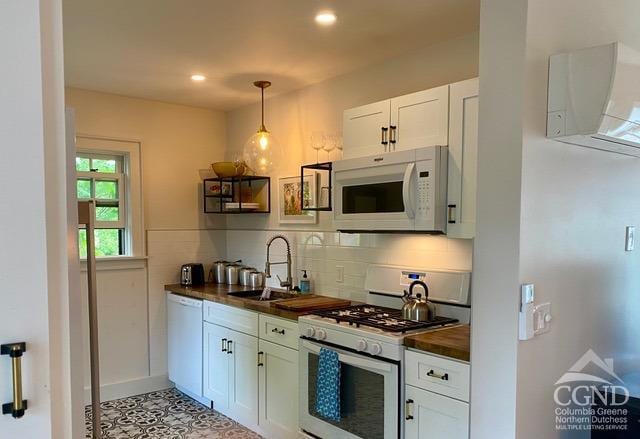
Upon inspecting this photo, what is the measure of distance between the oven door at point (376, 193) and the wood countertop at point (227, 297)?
0.66 metres

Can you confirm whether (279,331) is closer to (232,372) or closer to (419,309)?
(232,372)

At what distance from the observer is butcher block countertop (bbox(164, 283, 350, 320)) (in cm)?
303

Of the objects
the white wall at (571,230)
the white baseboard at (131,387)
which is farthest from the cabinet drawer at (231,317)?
the white wall at (571,230)

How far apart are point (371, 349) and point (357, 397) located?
302mm

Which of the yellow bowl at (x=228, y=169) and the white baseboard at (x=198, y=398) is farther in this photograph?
the yellow bowl at (x=228, y=169)

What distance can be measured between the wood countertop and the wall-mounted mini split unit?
184cm

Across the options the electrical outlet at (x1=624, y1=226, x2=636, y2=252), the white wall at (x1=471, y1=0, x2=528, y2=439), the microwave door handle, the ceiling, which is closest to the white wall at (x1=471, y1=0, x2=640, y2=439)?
the white wall at (x1=471, y1=0, x2=528, y2=439)

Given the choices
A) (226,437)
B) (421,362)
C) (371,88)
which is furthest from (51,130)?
(226,437)

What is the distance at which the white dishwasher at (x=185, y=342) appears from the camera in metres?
3.86

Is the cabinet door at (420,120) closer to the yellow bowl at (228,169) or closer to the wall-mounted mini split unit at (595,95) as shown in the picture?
the wall-mounted mini split unit at (595,95)

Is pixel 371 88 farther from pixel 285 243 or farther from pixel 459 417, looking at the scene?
pixel 459 417

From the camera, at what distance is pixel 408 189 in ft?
8.33

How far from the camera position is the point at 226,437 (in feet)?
10.8

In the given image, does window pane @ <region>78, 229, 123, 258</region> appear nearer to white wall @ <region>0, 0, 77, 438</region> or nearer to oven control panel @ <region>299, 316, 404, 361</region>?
oven control panel @ <region>299, 316, 404, 361</region>
